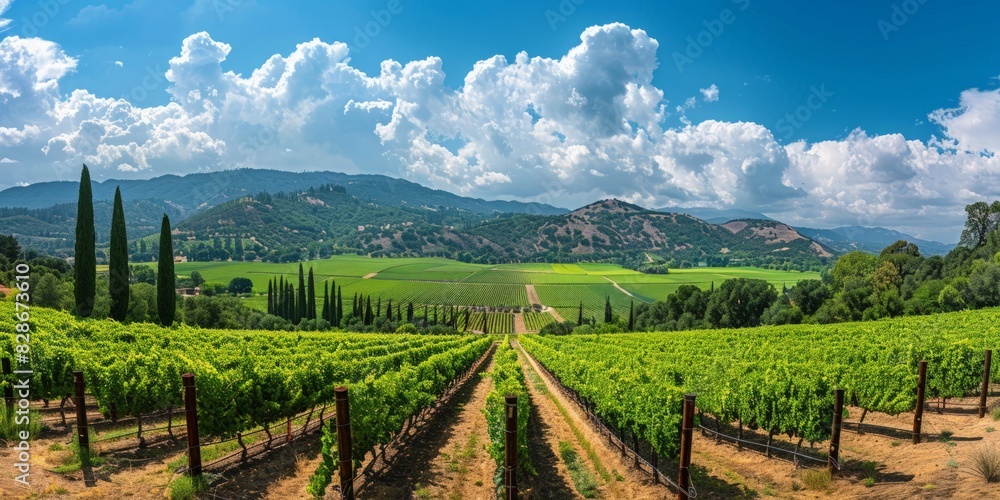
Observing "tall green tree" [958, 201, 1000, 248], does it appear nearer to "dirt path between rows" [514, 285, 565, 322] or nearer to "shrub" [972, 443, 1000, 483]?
"dirt path between rows" [514, 285, 565, 322]

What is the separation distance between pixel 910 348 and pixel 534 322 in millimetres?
97256

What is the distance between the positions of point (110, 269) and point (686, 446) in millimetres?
57739

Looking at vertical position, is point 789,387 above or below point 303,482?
above

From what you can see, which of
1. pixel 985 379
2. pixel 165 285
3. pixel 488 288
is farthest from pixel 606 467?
pixel 488 288

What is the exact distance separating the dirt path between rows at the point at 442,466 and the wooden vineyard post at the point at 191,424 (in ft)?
13.9

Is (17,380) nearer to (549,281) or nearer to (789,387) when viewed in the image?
(789,387)

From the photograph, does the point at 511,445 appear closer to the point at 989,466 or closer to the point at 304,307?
the point at 989,466

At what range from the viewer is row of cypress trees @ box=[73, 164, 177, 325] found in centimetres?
4328

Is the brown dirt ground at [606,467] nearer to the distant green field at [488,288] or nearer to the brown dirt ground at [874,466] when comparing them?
the brown dirt ground at [874,466]

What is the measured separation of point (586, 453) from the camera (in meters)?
17.1

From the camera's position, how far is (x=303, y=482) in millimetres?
13070

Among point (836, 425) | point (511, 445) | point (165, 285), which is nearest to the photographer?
point (511, 445)

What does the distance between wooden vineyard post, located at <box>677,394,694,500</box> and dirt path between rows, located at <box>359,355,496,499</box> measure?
5.44 meters

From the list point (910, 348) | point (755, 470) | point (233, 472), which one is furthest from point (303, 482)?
point (910, 348)
